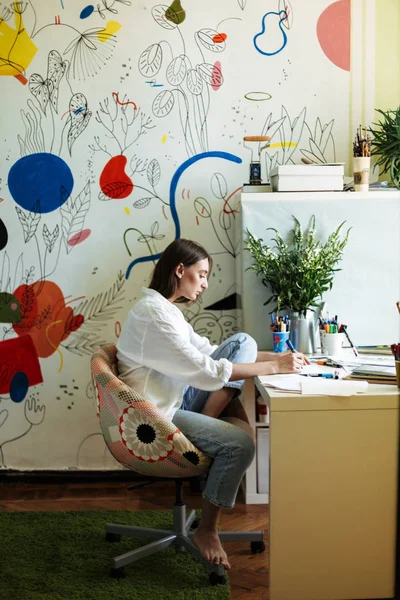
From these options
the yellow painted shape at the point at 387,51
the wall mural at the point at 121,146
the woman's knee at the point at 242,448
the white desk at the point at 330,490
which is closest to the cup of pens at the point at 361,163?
A: the wall mural at the point at 121,146

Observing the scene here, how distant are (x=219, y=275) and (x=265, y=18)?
114 centimetres

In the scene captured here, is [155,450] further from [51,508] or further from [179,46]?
[179,46]

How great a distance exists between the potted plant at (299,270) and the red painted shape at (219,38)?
0.88 metres

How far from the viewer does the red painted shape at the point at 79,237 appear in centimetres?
312

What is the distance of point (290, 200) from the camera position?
2850mm

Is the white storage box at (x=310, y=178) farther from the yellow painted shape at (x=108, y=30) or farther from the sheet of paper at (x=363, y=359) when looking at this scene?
the yellow painted shape at (x=108, y=30)

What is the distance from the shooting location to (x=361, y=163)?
2850 mm

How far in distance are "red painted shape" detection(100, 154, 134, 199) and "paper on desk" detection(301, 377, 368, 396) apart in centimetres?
141

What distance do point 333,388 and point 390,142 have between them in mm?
1370

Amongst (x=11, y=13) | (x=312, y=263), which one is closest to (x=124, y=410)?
(x=312, y=263)

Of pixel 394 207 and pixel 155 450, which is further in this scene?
pixel 394 207

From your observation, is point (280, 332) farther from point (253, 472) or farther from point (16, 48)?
point (16, 48)

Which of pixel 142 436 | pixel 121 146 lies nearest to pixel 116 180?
pixel 121 146

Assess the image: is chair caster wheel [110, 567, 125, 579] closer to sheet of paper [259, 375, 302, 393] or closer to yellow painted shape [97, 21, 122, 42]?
sheet of paper [259, 375, 302, 393]
